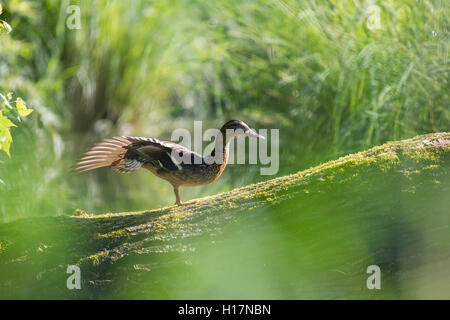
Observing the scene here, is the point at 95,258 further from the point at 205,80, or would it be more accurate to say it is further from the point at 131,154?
→ the point at 205,80

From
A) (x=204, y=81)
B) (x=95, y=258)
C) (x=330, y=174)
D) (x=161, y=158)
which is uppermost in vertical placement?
(x=204, y=81)

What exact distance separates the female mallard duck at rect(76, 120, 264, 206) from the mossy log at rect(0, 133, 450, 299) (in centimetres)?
21

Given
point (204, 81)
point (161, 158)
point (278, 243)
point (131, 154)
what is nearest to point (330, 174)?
point (278, 243)

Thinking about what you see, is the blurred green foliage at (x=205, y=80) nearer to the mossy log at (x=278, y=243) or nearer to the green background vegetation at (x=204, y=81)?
the green background vegetation at (x=204, y=81)

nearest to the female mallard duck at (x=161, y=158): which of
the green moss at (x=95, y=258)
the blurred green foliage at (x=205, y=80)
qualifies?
the green moss at (x=95, y=258)

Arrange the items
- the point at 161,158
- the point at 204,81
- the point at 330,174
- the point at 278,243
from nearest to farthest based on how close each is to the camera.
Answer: the point at 278,243 < the point at 330,174 < the point at 161,158 < the point at 204,81

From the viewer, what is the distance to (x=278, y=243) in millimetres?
2803

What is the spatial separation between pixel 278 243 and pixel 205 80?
5.41 m

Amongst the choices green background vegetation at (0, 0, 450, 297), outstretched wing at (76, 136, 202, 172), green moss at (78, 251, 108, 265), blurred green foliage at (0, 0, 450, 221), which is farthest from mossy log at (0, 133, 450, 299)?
blurred green foliage at (0, 0, 450, 221)
